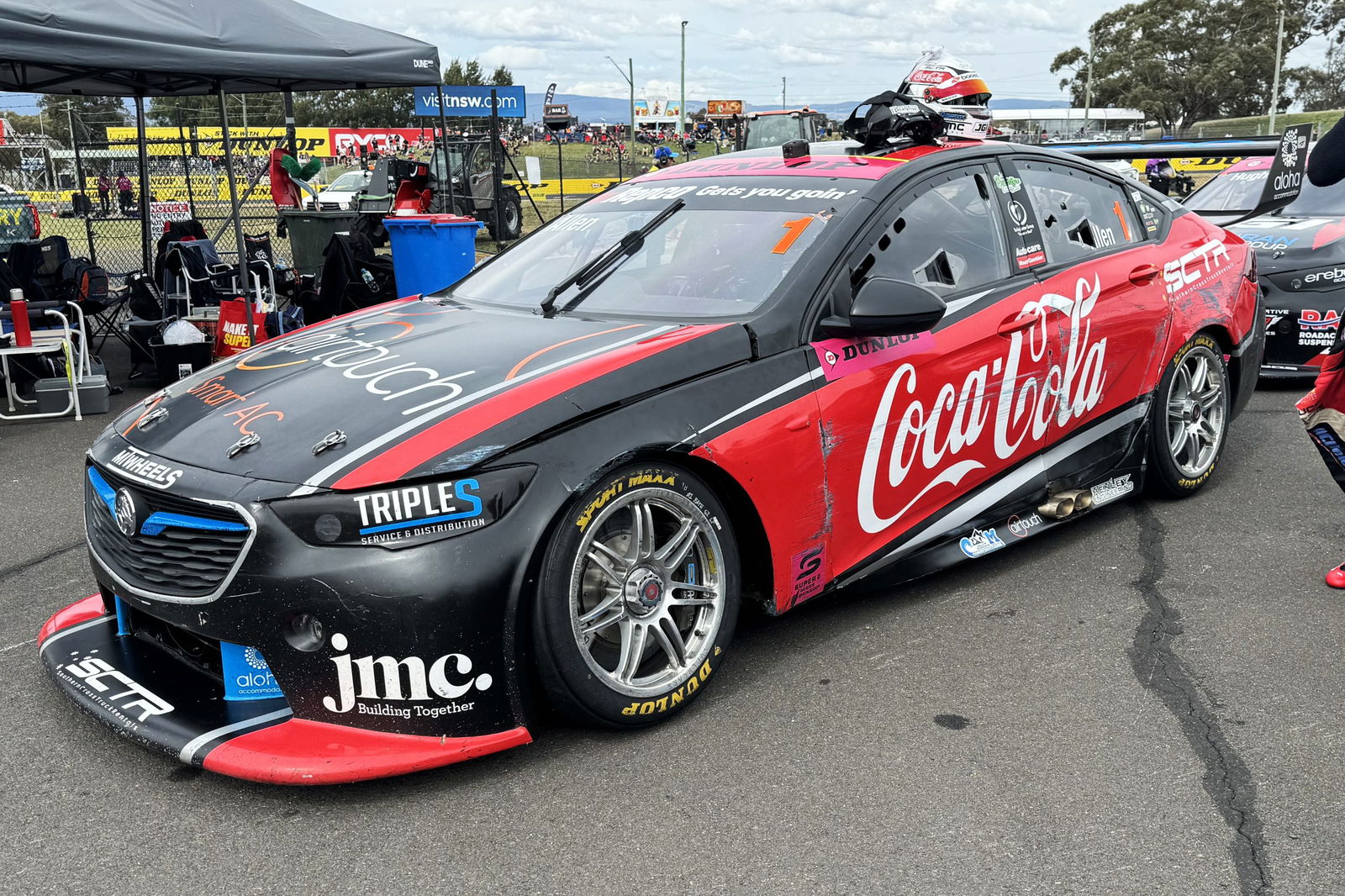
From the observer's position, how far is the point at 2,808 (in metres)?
2.72

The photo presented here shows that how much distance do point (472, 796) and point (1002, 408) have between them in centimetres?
223

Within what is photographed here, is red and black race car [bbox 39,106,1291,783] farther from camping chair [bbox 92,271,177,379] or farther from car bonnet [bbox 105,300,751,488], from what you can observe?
camping chair [bbox 92,271,177,379]

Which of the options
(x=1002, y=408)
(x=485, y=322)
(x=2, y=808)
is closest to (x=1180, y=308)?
(x=1002, y=408)

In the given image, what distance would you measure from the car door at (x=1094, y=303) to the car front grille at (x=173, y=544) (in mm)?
2828

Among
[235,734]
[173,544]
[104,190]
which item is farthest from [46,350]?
[104,190]

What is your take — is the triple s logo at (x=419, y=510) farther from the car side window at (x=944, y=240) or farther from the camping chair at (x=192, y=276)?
the camping chair at (x=192, y=276)

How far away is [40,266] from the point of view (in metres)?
8.88

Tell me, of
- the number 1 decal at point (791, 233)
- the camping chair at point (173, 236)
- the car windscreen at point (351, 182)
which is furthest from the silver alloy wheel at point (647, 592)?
the car windscreen at point (351, 182)

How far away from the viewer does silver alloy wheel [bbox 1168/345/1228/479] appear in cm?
485

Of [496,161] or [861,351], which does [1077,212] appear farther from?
[496,161]

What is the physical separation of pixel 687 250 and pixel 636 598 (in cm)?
133

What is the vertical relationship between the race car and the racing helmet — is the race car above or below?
below

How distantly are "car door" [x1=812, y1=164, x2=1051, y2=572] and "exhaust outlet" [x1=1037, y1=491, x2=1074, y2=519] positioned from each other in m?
0.27

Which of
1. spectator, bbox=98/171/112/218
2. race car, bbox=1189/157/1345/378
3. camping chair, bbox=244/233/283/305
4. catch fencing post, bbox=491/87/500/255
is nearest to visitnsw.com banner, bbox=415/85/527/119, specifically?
catch fencing post, bbox=491/87/500/255
